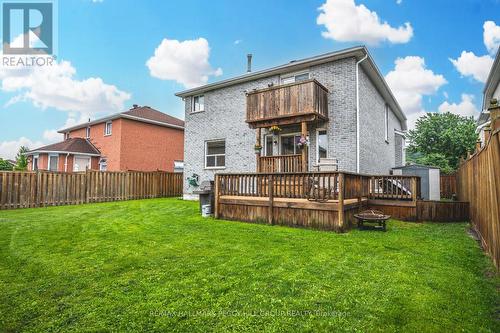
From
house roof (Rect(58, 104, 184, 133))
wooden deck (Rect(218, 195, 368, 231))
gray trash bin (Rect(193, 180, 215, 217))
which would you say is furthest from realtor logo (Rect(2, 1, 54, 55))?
wooden deck (Rect(218, 195, 368, 231))

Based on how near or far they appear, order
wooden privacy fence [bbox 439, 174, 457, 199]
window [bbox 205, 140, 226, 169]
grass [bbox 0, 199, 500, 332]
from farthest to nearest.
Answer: wooden privacy fence [bbox 439, 174, 457, 199]
window [bbox 205, 140, 226, 169]
grass [bbox 0, 199, 500, 332]

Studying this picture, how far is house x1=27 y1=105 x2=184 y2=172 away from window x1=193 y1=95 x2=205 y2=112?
755 cm

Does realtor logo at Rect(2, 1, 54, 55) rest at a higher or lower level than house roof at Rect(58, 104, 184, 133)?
higher

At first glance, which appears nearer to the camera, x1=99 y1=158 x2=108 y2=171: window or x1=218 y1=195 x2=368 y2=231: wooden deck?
x1=218 y1=195 x2=368 y2=231: wooden deck

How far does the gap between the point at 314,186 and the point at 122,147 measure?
58.0ft

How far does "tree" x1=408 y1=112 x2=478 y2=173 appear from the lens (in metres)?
23.1

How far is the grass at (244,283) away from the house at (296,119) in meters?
5.37

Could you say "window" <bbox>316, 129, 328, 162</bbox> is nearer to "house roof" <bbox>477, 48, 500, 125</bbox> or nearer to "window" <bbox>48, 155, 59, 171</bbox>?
"house roof" <bbox>477, 48, 500, 125</bbox>

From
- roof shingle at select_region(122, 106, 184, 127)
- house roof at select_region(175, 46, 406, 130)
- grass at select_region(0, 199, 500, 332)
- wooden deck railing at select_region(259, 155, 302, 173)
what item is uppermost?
roof shingle at select_region(122, 106, 184, 127)

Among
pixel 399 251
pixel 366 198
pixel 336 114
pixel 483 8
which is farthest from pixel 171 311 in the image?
pixel 483 8

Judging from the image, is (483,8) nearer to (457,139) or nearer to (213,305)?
(457,139)

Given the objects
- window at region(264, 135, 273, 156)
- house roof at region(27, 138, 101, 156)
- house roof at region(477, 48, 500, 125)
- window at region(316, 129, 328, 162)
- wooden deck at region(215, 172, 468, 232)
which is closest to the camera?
wooden deck at region(215, 172, 468, 232)

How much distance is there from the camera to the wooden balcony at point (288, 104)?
32.5 feet

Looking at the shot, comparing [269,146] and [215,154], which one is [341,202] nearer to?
[269,146]
